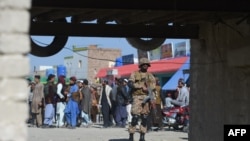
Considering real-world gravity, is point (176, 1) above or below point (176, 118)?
above

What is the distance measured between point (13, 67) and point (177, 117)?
15400 millimetres

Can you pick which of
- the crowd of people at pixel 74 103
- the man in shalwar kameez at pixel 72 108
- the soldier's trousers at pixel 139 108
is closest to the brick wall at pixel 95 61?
the crowd of people at pixel 74 103

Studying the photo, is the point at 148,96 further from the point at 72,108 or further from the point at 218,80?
the point at 72,108

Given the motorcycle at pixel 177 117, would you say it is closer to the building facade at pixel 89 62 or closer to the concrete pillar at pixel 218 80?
the concrete pillar at pixel 218 80

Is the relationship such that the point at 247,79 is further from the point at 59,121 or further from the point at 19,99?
the point at 59,121

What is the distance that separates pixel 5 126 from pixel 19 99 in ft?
0.51

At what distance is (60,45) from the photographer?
941 centimetres

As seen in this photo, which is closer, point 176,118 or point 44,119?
point 176,118

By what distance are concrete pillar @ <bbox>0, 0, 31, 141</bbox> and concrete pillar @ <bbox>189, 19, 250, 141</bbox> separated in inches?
218

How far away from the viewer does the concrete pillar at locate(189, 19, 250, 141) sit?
855cm

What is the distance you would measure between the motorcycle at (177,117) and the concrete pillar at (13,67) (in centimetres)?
1496

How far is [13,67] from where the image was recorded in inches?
113

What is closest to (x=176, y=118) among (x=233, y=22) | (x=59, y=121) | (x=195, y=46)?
(x=59, y=121)

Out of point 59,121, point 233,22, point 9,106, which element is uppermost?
point 233,22
